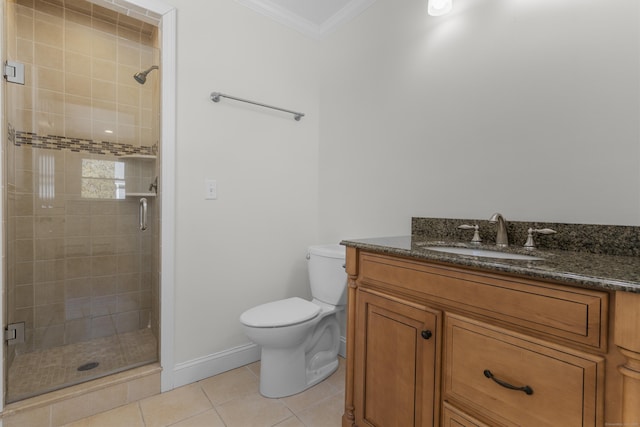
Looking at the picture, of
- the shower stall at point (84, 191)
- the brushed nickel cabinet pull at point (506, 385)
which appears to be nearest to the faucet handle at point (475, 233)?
the brushed nickel cabinet pull at point (506, 385)

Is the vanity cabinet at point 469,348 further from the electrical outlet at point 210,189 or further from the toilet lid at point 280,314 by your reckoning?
the electrical outlet at point 210,189

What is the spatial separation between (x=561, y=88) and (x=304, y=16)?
5.74 feet

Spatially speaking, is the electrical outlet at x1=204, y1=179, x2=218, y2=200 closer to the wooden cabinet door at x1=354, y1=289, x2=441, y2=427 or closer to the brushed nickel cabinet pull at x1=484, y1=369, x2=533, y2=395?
the wooden cabinet door at x1=354, y1=289, x2=441, y2=427

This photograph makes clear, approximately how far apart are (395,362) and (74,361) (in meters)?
1.90

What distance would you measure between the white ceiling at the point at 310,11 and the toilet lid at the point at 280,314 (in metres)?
1.94

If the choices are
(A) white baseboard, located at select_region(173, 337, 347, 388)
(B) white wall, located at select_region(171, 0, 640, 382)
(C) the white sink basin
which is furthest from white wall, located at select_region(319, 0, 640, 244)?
(A) white baseboard, located at select_region(173, 337, 347, 388)

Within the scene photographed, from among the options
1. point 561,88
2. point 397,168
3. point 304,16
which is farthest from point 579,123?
point 304,16

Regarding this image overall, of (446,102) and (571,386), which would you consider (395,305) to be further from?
(446,102)

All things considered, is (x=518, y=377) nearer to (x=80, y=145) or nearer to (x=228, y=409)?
(x=228, y=409)

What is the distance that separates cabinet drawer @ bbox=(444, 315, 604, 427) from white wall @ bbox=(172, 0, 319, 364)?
143 centimetres

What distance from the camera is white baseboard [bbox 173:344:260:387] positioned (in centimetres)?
180

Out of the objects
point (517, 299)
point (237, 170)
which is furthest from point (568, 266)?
point (237, 170)

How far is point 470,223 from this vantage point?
146 cm

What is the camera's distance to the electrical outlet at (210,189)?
1.88m
